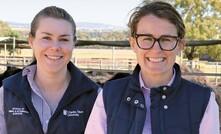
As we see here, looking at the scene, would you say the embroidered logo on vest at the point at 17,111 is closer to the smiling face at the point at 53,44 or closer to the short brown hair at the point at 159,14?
the smiling face at the point at 53,44

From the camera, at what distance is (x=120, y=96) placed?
1670 mm

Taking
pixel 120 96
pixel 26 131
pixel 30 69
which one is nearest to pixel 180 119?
pixel 120 96

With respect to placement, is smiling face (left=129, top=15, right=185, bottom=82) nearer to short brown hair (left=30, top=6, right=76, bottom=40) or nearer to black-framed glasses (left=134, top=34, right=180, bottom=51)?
black-framed glasses (left=134, top=34, right=180, bottom=51)

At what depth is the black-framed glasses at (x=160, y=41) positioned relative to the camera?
63.6 inches

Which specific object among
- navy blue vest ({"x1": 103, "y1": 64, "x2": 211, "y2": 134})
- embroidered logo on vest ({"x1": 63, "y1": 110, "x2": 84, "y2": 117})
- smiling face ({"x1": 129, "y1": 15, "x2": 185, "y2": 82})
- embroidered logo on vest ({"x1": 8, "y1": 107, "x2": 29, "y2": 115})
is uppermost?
smiling face ({"x1": 129, "y1": 15, "x2": 185, "y2": 82})

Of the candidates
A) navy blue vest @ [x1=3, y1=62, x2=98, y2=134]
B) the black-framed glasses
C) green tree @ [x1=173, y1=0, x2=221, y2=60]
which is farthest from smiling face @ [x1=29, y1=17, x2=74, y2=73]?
green tree @ [x1=173, y1=0, x2=221, y2=60]

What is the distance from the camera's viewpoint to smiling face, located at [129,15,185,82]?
5.30ft

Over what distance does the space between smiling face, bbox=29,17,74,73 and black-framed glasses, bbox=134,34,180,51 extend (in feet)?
1.72

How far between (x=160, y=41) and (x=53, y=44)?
0.62m

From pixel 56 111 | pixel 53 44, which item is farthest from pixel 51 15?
pixel 56 111

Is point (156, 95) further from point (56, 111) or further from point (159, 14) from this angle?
point (56, 111)

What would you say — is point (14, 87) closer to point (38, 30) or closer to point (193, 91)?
point (38, 30)

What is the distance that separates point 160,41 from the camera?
1.62 meters

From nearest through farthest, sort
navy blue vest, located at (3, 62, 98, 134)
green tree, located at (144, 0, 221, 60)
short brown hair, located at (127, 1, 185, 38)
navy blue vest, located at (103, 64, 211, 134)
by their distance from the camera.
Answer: navy blue vest, located at (103, 64, 211, 134) → short brown hair, located at (127, 1, 185, 38) → navy blue vest, located at (3, 62, 98, 134) → green tree, located at (144, 0, 221, 60)
